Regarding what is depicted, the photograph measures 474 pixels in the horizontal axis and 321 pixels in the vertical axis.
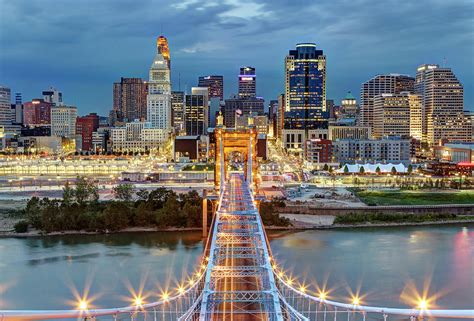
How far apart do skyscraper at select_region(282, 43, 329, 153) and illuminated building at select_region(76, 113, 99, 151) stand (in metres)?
19.7

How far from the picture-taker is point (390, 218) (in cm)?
1852

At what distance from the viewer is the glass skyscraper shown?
5988cm

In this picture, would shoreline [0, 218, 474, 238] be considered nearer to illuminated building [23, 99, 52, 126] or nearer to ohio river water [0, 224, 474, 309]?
ohio river water [0, 224, 474, 309]

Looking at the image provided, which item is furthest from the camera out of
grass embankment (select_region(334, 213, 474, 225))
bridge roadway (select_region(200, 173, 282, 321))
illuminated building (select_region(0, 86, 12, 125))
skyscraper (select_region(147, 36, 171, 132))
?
illuminated building (select_region(0, 86, 12, 125))

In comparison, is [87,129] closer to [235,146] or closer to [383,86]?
[383,86]

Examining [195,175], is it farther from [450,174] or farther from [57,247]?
[57,247]

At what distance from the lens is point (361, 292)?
10.0 meters

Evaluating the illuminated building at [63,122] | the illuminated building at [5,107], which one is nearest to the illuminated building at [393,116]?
the illuminated building at [63,122]

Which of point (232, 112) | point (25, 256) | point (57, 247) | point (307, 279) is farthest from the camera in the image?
point (232, 112)

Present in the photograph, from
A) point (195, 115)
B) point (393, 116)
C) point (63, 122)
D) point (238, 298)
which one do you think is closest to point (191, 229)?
point (238, 298)

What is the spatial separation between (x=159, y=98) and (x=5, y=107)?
74.4 ft

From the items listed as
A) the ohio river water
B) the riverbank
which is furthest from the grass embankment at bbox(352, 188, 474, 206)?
the ohio river water

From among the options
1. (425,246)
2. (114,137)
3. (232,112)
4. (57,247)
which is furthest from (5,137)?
(425,246)

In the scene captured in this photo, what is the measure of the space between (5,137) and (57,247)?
47549 mm
